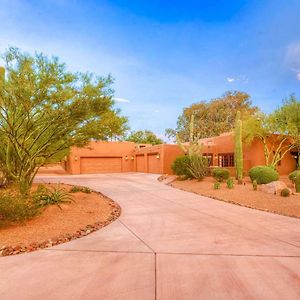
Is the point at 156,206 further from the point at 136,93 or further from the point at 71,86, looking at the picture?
the point at 136,93

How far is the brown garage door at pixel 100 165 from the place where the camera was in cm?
2845

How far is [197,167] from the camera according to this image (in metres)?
16.5

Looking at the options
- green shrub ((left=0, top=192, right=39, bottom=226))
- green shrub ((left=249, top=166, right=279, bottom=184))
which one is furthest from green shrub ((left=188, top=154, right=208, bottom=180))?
green shrub ((left=0, top=192, right=39, bottom=226))

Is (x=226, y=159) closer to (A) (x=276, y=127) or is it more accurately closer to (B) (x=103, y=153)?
(A) (x=276, y=127)

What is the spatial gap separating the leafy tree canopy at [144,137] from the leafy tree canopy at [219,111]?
11101 millimetres

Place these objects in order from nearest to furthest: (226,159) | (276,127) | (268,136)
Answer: (276,127)
(268,136)
(226,159)

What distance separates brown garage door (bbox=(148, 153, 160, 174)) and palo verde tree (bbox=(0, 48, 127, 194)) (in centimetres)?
1551

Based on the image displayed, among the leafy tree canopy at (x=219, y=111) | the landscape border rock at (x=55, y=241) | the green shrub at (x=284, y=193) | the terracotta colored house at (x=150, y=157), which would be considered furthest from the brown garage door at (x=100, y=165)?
the landscape border rock at (x=55, y=241)

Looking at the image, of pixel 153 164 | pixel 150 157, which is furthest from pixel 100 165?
pixel 153 164

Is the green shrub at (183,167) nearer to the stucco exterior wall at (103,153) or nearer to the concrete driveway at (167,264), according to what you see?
the concrete driveway at (167,264)

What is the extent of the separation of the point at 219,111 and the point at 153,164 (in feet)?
50.2

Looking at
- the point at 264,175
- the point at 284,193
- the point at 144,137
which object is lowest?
the point at 284,193

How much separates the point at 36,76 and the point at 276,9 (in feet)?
52.2

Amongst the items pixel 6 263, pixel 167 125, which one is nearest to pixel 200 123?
pixel 167 125
